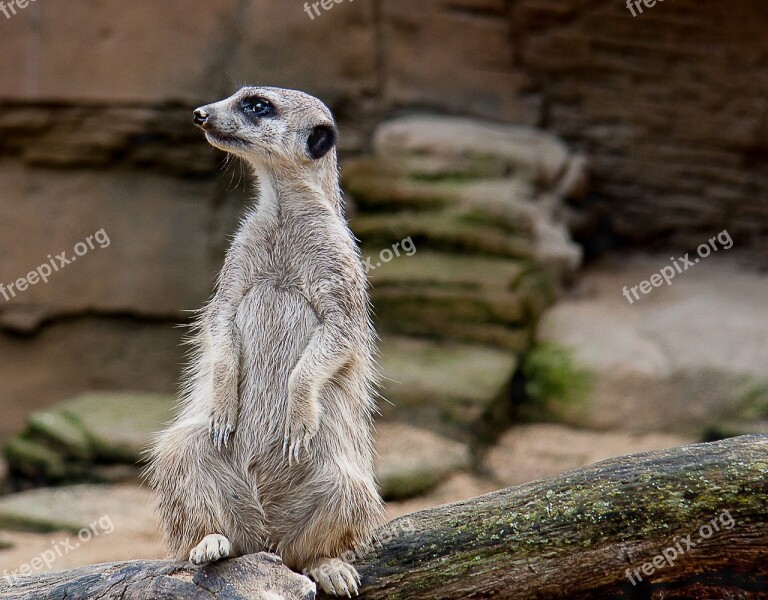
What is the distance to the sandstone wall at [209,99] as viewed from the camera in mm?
8766

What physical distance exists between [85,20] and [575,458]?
5653 mm

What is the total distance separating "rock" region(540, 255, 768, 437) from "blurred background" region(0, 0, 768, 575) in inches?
0.7

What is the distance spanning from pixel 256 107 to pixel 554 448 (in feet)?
14.0

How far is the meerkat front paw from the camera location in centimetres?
354

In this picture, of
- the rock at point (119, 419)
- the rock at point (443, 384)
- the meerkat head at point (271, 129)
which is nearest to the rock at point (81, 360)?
the rock at point (119, 419)

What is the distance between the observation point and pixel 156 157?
905 centimetres

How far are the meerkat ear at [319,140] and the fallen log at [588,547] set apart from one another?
1615 millimetres

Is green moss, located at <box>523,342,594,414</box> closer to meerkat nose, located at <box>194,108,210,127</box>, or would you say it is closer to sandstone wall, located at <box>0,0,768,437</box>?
sandstone wall, located at <box>0,0,768,437</box>

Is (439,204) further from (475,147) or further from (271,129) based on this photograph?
(271,129)

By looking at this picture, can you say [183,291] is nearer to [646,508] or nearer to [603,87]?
[603,87]

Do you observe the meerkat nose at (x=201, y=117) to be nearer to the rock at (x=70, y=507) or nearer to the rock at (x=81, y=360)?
the rock at (x=70, y=507)

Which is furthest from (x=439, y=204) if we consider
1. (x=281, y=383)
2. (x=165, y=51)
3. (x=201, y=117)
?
(x=281, y=383)

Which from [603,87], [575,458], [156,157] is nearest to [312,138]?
[575,458]

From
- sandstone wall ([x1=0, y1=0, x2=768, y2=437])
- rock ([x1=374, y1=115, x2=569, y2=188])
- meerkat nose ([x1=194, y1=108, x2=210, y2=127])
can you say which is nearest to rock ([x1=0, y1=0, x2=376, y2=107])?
sandstone wall ([x1=0, y1=0, x2=768, y2=437])
